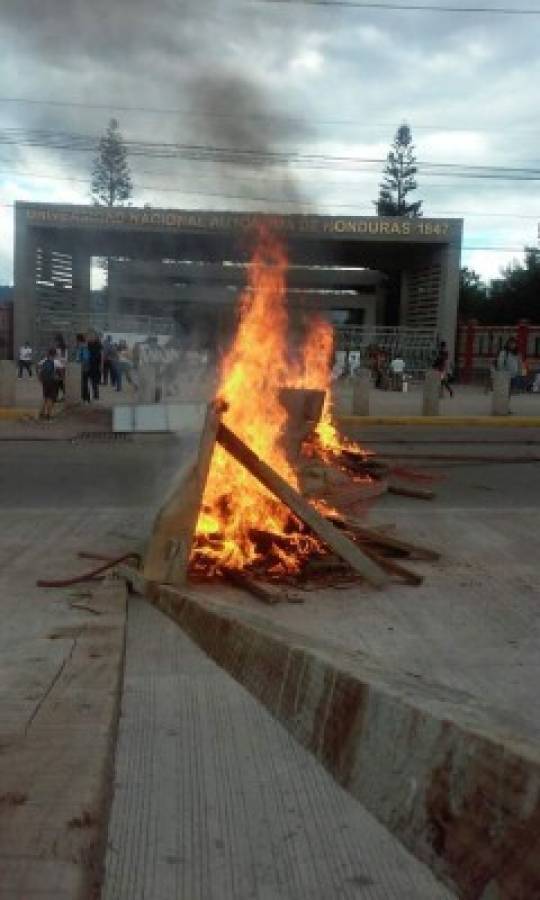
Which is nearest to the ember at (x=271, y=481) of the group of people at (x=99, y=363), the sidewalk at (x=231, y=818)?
the sidewalk at (x=231, y=818)

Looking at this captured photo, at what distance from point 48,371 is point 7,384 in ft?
7.80

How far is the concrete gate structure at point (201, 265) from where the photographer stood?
812 cm

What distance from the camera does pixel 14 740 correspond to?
3.40 metres

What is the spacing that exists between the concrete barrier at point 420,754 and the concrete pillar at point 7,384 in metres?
14.6

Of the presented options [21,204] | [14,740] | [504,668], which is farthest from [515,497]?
[21,204]

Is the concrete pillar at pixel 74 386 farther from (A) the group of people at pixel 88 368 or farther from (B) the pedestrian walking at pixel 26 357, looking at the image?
(B) the pedestrian walking at pixel 26 357

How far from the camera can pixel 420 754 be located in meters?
3.02

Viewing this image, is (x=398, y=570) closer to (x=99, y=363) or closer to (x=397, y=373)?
(x=99, y=363)

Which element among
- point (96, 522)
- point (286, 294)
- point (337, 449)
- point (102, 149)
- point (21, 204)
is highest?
point (21, 204)

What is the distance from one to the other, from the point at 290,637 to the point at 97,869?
183cm

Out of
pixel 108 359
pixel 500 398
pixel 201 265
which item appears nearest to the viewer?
pixel 201 265

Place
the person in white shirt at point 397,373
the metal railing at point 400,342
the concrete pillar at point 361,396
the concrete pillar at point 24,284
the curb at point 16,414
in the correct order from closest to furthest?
the curb at point 16,414 → the concrete pillar at point 361,396 → the concrete pillar at point 24,284 → the person in white shirt at point 397,373 → the metal railing at point 400,342

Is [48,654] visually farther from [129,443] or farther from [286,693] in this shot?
[129,443]

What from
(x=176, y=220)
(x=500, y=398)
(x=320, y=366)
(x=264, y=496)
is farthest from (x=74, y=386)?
(x=264, y=496)
